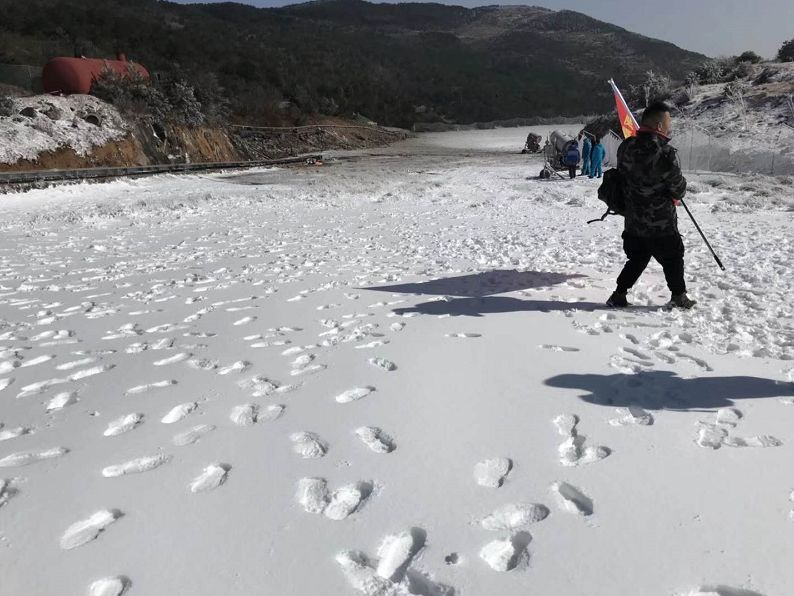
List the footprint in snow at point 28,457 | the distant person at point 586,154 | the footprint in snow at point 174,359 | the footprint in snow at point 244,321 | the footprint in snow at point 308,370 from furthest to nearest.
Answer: the distant person at point 586,154 → the footprint in snow at point 244,321 → the footprint in snow at point 174,359 → the footprint in snow at point 308,370 → the footprint in snow at point 28,457

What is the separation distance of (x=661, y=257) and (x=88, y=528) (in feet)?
15.9

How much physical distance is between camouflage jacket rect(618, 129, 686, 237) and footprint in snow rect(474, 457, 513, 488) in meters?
3.32

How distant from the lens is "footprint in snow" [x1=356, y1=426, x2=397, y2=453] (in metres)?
3.06

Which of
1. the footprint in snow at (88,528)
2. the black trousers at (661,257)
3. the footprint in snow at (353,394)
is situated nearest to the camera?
the footprint in snow at (88,528)

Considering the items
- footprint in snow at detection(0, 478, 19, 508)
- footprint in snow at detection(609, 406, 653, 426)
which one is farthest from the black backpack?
footprint in snow at detection(0, 478, 19, 508)

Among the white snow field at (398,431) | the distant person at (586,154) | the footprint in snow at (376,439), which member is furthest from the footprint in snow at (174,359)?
the distant person at (586,154)

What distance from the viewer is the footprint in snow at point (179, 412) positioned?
11.3 feet

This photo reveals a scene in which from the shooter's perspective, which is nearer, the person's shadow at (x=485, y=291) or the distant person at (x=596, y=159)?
the person's shadow at (x=485, y=291)

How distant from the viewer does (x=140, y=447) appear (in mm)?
3131

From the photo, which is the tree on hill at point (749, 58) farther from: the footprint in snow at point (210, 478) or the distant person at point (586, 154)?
the footprint in snow at point (210, 478)

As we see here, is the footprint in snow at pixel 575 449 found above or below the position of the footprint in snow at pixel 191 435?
above

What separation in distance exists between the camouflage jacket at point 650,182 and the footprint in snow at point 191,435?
13.4ft

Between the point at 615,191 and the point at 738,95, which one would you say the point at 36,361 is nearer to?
the point at 615,191

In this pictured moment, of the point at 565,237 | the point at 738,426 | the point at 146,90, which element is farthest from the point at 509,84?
the point at 738,426
